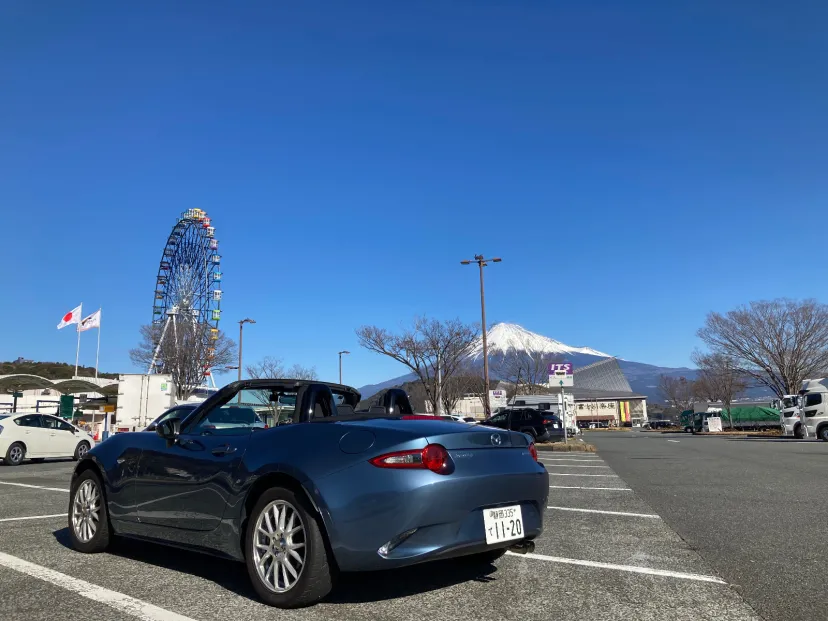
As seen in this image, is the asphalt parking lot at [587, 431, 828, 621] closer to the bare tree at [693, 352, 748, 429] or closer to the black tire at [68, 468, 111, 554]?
the black tire at [68, 468, 111, 554]

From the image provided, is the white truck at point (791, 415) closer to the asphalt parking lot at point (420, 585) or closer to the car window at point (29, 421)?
the asphalt parking lot at point (420, 585)

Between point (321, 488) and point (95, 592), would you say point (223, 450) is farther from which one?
point (95, 592)

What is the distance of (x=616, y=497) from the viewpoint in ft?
28.4

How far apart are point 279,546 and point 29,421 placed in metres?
16.8

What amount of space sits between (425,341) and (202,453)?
121 ft

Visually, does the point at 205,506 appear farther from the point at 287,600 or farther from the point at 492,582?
the point at 492,582

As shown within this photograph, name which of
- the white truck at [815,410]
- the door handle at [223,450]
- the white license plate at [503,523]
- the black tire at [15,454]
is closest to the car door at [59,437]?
the black tire at [15,454]

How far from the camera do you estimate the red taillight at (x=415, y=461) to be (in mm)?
3447

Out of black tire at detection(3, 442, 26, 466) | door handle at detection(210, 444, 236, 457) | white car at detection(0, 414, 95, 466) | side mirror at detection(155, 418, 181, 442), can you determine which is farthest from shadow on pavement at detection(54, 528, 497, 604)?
black tire at detection(3, 442, 26, 466)

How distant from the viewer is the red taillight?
3447 mm

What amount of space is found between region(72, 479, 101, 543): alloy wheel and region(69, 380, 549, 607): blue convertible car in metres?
0.63

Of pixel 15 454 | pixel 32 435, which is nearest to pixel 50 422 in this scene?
pixel 32 435

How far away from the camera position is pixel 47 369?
8212cm

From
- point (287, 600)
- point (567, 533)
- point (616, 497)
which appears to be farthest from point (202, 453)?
point (616, 497)
